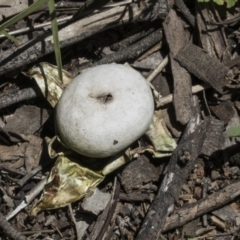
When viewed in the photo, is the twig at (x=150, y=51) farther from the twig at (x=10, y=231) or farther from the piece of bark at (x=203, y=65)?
the twig at (x=10, y=231)

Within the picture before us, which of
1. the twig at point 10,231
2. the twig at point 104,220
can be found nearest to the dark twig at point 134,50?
the twig at point 104,220

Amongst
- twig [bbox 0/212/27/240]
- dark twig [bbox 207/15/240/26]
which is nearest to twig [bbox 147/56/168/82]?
dark twig [bbox 207/15/240/26]

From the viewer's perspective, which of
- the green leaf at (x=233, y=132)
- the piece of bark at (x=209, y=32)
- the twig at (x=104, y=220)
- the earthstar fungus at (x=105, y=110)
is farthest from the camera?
the piece of bark at (x=209, y=32)

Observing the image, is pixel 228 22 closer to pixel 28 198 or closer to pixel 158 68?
pixel 158 68

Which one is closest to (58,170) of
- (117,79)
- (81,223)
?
(81,223)

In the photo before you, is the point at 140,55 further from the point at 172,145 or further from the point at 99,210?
the point at 99,210
